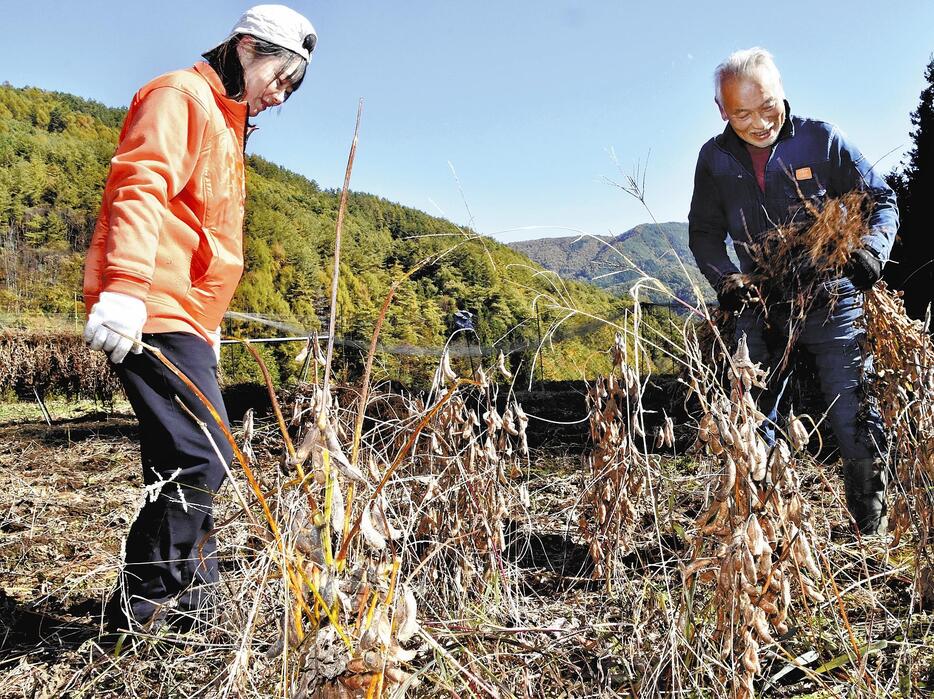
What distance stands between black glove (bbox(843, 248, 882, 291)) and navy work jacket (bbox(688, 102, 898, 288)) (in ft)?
0.20

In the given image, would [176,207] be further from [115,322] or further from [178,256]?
[115,322]

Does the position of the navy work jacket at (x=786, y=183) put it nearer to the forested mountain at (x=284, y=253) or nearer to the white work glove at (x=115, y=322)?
the white work glove at (x=115, y=322)

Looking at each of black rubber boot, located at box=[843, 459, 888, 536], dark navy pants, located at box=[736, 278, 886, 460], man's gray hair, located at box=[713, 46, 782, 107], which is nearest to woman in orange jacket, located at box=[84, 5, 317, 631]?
man's gray hair, located at box=[713, 46, 782, 107]

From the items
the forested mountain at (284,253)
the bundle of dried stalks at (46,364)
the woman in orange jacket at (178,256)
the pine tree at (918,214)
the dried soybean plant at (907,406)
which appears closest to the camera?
the woman in orange jacket at (178,256)

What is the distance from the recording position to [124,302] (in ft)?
5.61

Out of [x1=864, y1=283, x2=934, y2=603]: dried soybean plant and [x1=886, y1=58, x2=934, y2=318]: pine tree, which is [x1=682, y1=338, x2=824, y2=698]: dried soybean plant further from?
[x1=886, y1=58, x2=934, y2=318]: pine tree

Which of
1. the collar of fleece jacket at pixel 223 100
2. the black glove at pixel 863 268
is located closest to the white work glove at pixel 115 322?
the collar of fleece jacket at pixel 223 100

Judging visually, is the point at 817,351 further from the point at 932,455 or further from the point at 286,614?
the point at 286,614

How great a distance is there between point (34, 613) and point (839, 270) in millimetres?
2838

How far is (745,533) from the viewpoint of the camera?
1234 mm

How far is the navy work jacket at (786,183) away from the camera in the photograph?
8.28ft

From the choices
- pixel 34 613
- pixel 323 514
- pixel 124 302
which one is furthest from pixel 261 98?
pixel 34 613

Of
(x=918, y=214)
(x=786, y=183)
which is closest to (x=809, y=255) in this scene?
(x=786, y=183)

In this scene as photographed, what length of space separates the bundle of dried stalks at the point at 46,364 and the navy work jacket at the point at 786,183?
7.84 meters
